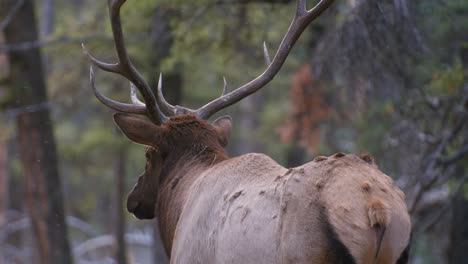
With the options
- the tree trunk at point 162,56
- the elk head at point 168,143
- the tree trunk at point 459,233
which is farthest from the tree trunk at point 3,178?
the elk head at point 168,143

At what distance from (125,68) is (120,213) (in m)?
11.2

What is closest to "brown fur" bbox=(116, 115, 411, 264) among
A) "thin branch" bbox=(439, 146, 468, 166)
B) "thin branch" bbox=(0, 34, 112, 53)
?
"thin branch" bbox=(439, 146, 468, 166)

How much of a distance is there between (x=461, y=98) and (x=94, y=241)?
42.5 ft

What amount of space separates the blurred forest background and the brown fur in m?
3.52

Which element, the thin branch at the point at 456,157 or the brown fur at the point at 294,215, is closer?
the brown fur at the point at 294,215

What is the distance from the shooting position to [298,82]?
45.1 ft

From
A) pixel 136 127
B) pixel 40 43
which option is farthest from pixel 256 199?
pixel 40 43

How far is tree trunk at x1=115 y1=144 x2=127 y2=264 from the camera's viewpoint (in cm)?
1721

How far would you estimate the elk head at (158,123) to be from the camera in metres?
6.89

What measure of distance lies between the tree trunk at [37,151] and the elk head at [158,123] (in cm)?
586

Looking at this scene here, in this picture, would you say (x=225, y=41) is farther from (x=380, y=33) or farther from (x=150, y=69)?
(x=380, y=33)

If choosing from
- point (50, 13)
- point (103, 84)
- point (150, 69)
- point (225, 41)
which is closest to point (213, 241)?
point (225, 41)

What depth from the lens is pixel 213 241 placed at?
538cm

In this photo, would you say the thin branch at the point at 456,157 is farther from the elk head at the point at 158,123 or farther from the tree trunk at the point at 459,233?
the elk head at the point at 158,123
